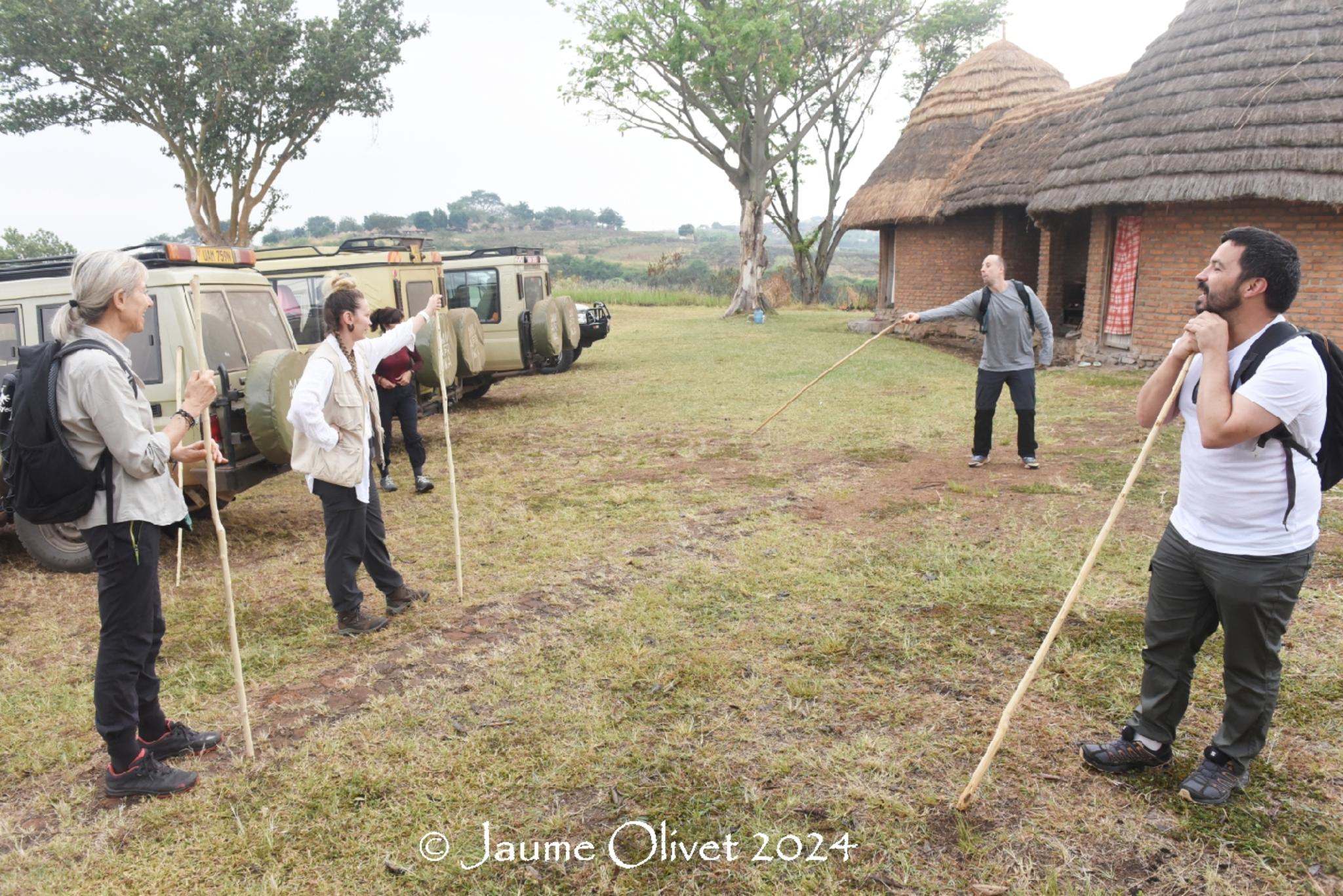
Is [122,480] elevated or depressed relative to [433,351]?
elevated

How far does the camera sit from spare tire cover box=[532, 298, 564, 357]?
38.1 ft

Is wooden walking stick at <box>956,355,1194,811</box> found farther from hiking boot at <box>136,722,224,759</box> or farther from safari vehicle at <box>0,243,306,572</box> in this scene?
safari vehicle at <box>0,243,306,572</box>

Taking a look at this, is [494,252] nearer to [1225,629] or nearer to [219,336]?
[219,336]

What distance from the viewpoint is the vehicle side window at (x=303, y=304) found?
9.10 m

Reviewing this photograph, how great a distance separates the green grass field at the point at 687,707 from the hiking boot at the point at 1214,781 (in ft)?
0.16

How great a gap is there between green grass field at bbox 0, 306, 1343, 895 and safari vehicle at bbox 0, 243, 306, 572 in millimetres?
529

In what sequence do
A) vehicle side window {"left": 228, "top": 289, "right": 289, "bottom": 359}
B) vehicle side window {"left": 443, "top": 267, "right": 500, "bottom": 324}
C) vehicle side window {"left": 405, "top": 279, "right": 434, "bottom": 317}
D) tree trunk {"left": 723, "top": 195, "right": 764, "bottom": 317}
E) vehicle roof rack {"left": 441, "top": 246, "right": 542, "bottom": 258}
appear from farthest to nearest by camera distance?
tree trunk {"left": 723, "top": 195, "right": 764, "bottom": 317} < vehicle roof rack {"left": 441, "top": 246, "right": 542, "bottom": 258} < vehicle side window {"left": 443, "top": 267, "right": 500, "bottom": 324} < vehicle side window {"left": 405, "top": 279, "right": 434, "bottom": 317} < vehicle side window {"left": 228, "top": 289, "right": 289, "bottom": 359}

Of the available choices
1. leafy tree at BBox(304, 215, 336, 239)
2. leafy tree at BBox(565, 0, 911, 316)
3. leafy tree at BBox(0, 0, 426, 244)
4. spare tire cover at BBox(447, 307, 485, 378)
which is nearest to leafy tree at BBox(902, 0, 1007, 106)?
leafy tree at BBox(565, 0, 911, 316)

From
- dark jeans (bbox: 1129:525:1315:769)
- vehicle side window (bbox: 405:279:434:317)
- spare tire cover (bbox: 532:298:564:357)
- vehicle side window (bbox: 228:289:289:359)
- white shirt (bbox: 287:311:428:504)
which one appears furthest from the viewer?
spare tire cover (bbox: 532:298:564:357)

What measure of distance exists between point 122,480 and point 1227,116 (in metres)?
12.7

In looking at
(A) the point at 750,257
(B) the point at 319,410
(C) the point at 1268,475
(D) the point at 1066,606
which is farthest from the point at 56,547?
(A) the point at 750,257

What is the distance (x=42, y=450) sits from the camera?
2863 millimetres

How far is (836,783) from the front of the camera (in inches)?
124

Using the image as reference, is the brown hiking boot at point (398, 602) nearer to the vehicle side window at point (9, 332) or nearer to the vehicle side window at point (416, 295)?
the vehicle side window at point (9, 332)
